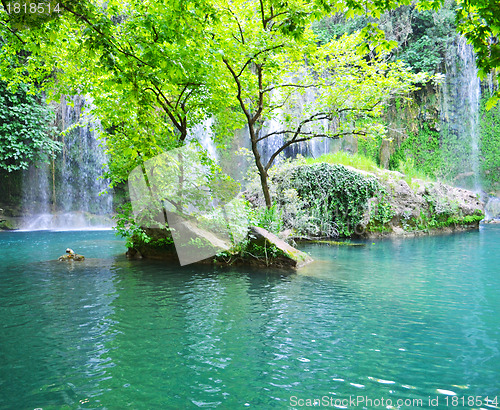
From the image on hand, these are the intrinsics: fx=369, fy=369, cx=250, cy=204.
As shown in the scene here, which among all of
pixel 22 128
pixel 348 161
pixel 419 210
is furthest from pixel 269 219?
pixel 22 128

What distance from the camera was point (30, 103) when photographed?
19828 mm

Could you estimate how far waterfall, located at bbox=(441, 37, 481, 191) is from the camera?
2598 cm

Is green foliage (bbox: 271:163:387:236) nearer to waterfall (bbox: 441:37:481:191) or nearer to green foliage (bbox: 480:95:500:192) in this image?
waterfall (bbox: 441:37:481:191)

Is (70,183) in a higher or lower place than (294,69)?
lower

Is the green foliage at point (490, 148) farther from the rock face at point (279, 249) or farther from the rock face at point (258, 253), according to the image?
the rock face at point (279, 249)

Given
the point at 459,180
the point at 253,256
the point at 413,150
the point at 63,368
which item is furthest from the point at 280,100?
the point at 459,180

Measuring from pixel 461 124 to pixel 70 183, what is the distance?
26.6m

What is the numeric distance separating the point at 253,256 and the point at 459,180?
22.9m

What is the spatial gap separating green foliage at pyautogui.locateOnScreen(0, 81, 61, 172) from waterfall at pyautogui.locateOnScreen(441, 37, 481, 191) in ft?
82.9

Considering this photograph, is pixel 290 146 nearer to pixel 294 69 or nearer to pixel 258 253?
pixel 294 69

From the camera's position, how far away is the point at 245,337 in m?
4.49

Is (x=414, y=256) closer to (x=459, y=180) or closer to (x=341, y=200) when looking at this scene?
(x=341, y=200)

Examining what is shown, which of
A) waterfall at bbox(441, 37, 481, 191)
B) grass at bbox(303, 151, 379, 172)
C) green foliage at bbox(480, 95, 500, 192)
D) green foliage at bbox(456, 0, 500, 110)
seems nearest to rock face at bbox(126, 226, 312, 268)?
green foliage at bbox(456, 0, 500, 110)

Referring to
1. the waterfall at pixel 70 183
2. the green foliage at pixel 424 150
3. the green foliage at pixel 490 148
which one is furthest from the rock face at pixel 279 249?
the green foliage at pixel 490 148
